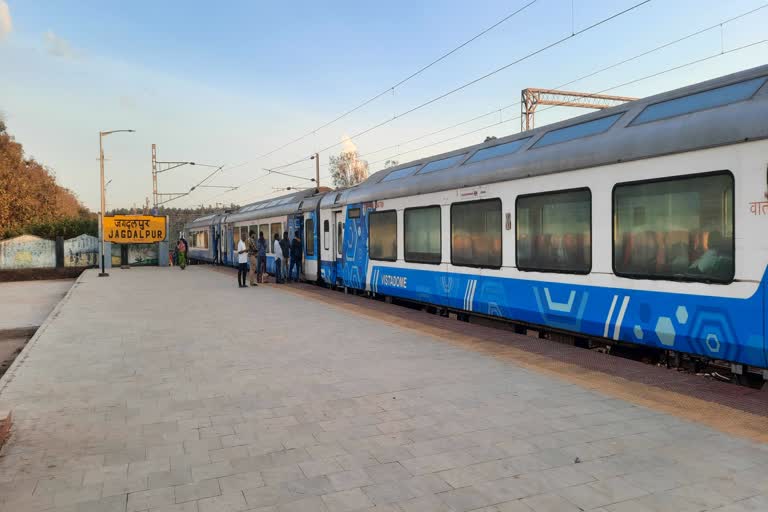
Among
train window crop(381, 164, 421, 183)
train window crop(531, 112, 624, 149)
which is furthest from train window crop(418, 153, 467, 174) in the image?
train window crop(531, 112, 624, 149)

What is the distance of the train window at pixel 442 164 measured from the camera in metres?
10.7

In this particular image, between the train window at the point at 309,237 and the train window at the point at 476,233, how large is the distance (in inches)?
347

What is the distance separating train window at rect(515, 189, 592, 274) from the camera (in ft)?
24.0

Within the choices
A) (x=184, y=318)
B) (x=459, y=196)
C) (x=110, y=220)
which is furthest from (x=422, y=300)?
(x=110, y=220)

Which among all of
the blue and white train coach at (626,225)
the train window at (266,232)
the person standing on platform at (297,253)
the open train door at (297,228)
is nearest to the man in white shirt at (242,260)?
the person standing on platform at (297,253)

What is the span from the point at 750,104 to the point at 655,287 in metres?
2.08

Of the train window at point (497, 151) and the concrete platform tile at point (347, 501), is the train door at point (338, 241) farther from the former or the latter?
the concrete platform tile at point (347, 501)

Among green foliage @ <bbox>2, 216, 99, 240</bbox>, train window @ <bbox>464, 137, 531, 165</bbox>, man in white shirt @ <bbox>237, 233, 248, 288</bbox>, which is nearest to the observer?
train window @ <bbox>464, 137, 531, 165</bbox>

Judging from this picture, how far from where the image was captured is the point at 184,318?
11.2 meters

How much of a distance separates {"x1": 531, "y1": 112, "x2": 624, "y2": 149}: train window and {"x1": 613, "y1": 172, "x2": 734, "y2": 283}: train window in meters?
1.05

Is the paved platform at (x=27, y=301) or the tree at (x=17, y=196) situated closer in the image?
the paved platform at (x=27, y=301)

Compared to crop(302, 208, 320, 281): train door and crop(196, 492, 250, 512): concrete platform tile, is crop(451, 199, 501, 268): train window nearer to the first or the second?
crop(196, 492, 250, 512): concrete platform tile

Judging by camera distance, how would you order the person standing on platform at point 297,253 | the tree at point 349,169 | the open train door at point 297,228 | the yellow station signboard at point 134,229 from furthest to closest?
1. the tree at point 349,169
2. the yellow station signboard at point 134,229
3. the open train door at point 297,228
4. the person standing on platform at point 297,253

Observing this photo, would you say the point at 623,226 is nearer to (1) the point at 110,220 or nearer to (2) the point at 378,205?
(2) the point at 378,205
